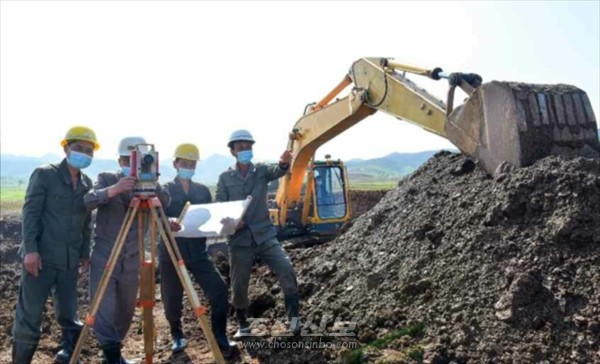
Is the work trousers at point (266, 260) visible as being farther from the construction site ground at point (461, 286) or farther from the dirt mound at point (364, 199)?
the dirt mound at point (364, 199)

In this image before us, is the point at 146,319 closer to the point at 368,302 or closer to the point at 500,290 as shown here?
the point at 368,302

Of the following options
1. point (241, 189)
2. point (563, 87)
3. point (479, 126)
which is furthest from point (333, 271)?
point (563, 87)

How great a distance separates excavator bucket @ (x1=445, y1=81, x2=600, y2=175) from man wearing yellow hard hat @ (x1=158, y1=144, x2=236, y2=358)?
2779mm

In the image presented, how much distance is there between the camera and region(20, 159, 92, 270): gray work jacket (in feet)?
14.4

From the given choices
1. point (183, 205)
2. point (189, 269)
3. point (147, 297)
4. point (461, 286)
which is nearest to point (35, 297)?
point (147, 297)

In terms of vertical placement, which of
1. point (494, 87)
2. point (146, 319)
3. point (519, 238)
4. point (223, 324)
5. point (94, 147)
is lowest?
point (223, 324)

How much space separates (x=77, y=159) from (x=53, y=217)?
49 cm

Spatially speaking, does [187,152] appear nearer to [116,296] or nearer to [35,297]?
[116,296]

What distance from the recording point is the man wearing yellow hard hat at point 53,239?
436cm

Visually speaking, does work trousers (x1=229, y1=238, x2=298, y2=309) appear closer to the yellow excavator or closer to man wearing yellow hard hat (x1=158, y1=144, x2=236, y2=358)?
man wearing yellow hard hat (x1=158, y1=144, x2=236, y2=358)

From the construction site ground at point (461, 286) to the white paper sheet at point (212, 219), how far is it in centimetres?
119

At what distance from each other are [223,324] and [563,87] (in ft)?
13.2

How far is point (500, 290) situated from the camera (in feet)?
14.7

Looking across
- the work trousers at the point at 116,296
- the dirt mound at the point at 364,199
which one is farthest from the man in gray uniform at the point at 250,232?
the dirt mound at the point at 364,199
